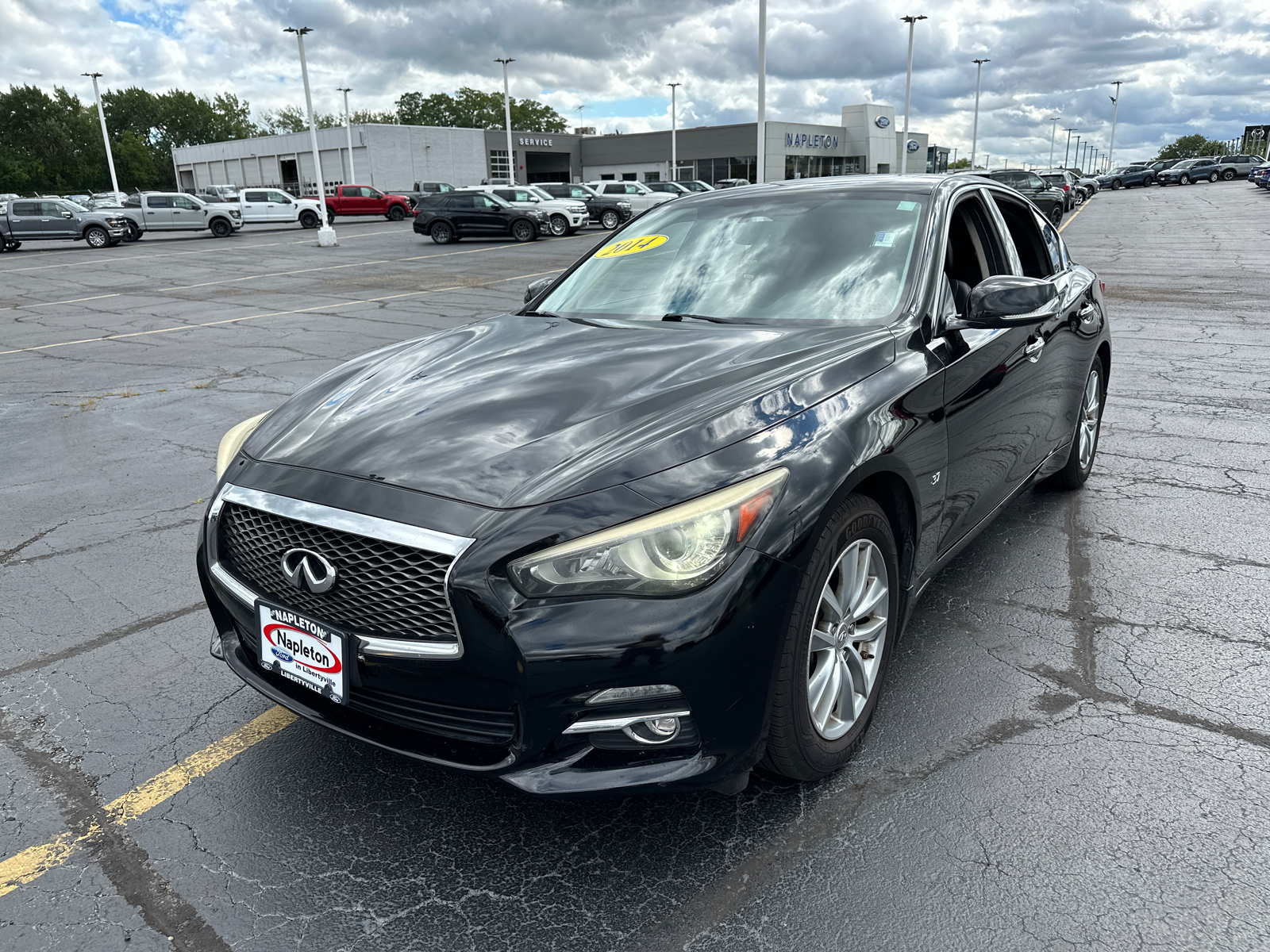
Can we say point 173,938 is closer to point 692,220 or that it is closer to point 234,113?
point 692,220

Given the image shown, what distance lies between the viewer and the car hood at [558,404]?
228cm

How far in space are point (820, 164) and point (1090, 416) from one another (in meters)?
79.3

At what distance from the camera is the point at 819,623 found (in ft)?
8.16

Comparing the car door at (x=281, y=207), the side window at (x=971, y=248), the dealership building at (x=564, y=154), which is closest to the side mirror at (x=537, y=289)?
the side window at (x=971, y=248)

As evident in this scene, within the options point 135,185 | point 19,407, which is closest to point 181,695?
point 19,407

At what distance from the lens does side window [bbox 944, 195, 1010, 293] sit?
3.56 metres

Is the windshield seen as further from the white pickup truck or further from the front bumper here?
the white pickup truck

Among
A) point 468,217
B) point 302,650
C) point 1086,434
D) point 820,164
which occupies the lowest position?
point 1086,434

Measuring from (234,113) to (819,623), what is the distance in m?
152

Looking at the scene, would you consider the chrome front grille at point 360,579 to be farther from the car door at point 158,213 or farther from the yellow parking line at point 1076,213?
the car door at point 158,213

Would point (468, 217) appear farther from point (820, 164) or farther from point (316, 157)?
point (820, 164)

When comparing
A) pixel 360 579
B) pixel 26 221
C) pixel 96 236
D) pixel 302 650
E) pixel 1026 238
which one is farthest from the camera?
pixel 96 236

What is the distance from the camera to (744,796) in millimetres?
2641

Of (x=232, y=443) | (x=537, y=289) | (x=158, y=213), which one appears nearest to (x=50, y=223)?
(x=158, y=213)
